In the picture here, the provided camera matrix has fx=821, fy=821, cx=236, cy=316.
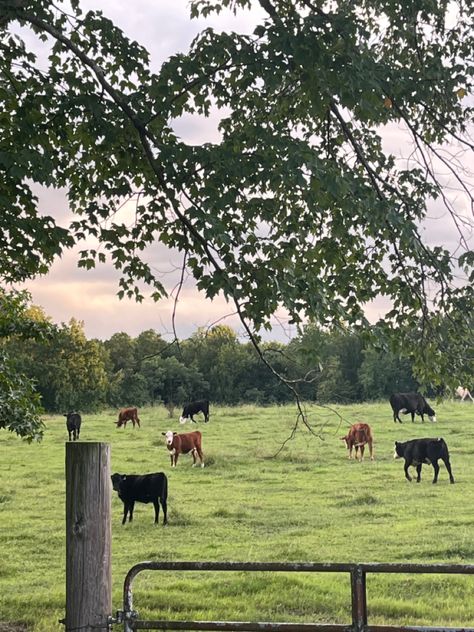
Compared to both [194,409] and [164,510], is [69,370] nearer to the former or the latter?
[194,409]

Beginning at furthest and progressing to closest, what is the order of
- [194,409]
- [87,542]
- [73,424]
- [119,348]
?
[119,348], [194,409], [73,424], [87,542]

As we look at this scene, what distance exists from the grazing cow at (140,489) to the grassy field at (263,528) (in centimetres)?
47

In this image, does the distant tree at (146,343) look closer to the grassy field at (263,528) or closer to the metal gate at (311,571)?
the grassy field at (263,528)

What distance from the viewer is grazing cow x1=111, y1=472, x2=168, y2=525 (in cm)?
1719

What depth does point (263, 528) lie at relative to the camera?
16.3m

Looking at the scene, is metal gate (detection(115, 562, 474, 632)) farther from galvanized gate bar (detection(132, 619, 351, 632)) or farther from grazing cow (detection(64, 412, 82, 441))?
grazing cow (detection(64, 412, 82, 441))

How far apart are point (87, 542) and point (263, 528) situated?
12.4m

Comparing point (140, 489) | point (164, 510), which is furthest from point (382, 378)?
point (164, 510)

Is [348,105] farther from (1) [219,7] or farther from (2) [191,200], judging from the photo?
(1) [219,7]

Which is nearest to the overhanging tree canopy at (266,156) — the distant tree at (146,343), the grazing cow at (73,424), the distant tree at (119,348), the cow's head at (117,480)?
the cow's head at (117,480)

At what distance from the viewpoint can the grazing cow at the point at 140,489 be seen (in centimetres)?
1719

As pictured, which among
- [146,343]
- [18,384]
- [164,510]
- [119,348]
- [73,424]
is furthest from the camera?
[119,348]

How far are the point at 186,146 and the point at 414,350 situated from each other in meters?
3.93

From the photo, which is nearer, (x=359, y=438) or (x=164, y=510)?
(x=164, y=510)
